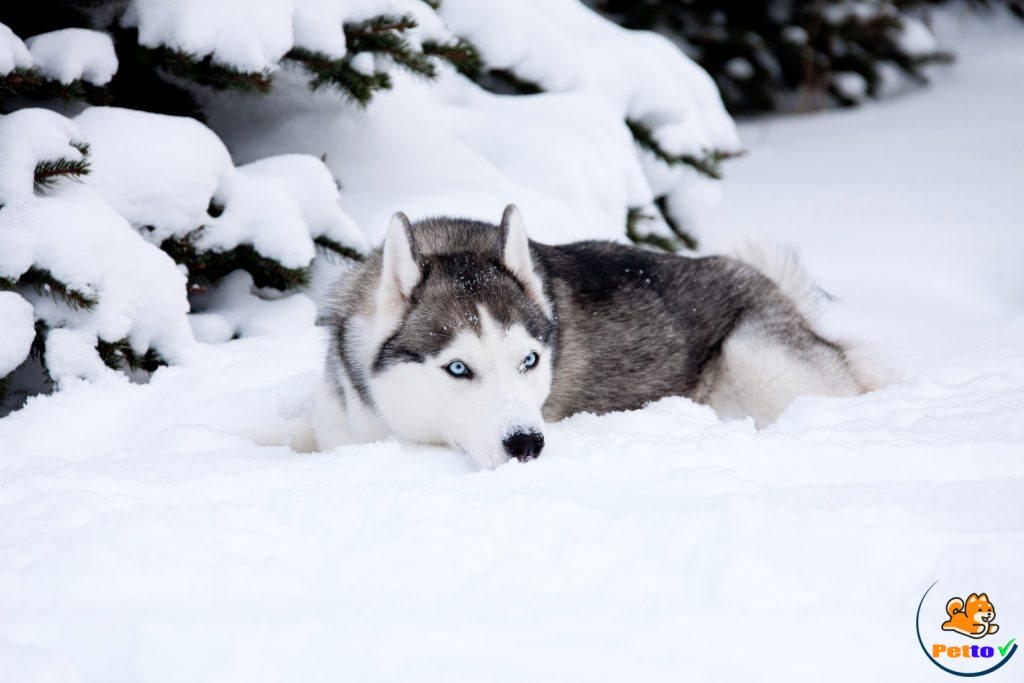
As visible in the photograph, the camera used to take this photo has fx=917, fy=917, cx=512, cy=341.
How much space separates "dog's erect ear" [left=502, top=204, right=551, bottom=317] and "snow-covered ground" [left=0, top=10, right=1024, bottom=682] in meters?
0.56

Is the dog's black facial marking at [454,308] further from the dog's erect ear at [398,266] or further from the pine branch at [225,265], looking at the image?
the pine branch at [225,265]

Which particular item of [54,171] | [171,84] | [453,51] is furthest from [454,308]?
[171,84]

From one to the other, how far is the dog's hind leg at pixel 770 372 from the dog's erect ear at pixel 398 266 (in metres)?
1.57

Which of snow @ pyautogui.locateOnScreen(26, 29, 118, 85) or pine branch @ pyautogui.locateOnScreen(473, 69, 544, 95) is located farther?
pine branch @ pyautogui.locateOnScreen(473, 69, 544, 95)

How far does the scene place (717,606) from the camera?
2.02 metres

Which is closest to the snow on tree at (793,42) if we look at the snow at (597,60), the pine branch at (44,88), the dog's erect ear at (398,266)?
the snow at (597,60)

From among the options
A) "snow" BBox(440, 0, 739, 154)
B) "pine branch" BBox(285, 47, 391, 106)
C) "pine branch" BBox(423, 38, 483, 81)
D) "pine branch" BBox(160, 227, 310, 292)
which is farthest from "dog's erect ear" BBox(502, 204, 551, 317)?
"snow" BBox(440, 0, 739, 154)

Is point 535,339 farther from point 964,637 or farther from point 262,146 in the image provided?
point 262,146

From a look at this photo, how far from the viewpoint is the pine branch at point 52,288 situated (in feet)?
13.1

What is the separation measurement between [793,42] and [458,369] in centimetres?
1027

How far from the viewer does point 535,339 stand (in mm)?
3342

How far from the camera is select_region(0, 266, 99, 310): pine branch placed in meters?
4.00

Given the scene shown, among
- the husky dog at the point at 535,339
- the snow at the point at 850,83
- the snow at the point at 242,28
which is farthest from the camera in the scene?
the snow at the point at 850,83

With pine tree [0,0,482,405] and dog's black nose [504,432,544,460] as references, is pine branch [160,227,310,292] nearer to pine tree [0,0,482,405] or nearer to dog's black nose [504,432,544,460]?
pine tree [0,0,482,405]
